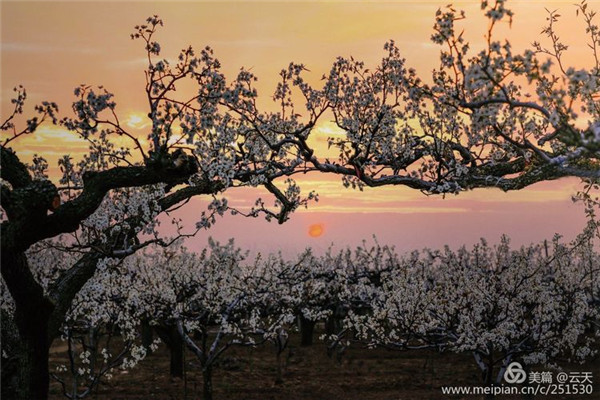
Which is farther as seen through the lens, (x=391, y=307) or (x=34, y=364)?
(x=391, y=307)

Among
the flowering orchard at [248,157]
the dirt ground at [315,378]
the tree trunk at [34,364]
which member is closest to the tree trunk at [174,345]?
the dirt ground at [315,378]

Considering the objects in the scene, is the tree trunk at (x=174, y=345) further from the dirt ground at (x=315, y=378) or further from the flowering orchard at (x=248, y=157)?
the flowering orchard at (x=248, y=157)

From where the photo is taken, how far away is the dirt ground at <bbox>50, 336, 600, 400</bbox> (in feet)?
91.1

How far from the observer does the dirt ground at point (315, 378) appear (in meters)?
27.8

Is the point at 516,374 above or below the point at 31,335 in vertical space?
below

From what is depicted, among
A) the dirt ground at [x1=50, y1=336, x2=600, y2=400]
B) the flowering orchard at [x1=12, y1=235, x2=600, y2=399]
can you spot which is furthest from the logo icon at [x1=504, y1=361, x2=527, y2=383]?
the dirt ground at [x1=50, y1=336, x2=600, y2=400]

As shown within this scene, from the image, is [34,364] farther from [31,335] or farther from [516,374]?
[516,374]

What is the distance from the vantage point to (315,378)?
102ft

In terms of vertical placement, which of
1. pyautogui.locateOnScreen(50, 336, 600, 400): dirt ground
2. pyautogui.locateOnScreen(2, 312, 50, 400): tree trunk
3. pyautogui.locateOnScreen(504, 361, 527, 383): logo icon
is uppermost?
pyautogui.locateOnScreen(2, 312, 50, 400): tree trunk

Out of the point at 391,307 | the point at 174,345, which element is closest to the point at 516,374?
the point at 391,307

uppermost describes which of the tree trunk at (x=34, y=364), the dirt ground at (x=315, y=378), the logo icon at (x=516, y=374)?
the tree trunk at (x=34, y=364)

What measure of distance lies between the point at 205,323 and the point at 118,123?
46.4ft

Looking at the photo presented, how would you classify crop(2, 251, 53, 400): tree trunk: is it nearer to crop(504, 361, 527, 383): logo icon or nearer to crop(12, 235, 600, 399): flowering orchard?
crop(12, 235, 600, 399): flowering orchard

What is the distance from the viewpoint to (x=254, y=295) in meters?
26.0
